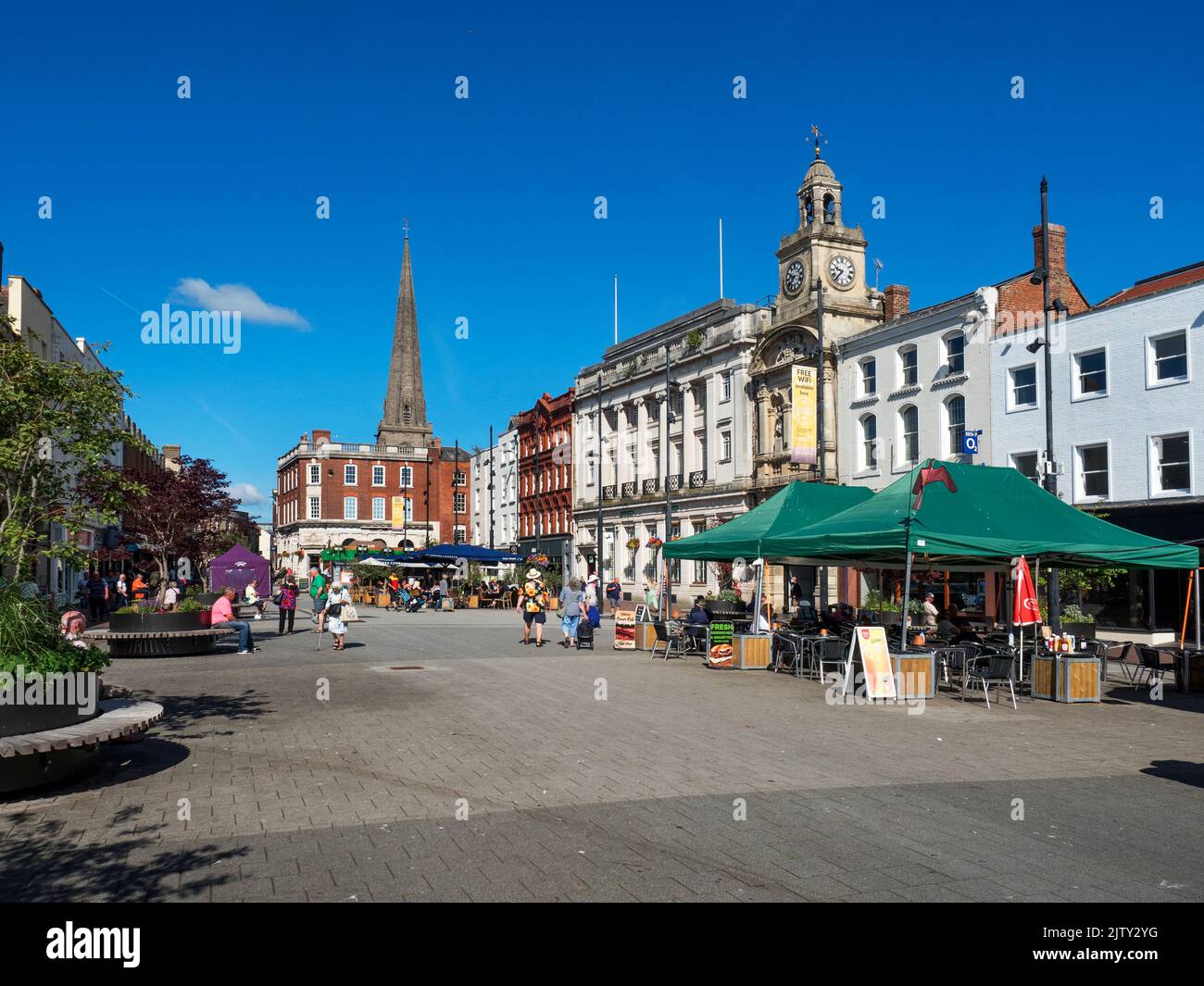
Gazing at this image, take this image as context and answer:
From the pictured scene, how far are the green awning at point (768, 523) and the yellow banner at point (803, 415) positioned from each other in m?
15.8

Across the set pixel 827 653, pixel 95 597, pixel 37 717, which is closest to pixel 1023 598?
pixel 827 653

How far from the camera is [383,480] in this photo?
3787 inches

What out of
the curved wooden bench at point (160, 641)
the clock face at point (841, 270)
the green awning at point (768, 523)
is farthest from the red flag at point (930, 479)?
the clock face at point (841, 270)

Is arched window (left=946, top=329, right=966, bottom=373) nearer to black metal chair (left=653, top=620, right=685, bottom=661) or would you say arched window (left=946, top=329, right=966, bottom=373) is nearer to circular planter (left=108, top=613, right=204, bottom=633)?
black metal chair (left=653, top=620, right=685, bottom=661)

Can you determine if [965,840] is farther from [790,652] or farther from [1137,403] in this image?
[1137,403]

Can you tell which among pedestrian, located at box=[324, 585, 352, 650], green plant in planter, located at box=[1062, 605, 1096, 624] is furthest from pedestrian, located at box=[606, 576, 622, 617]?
pedestrian, located at box=[324, 585, 352, 650]

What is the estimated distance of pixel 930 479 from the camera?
607 inches

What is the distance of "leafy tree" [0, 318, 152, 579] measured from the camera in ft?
31.8

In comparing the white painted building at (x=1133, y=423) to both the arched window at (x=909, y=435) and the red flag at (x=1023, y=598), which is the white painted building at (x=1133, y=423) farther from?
the red flag at (x=1023, y=598)

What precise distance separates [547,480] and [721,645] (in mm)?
48804

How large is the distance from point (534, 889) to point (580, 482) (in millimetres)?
56612

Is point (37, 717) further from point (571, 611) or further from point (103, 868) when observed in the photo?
point (571, 611)
